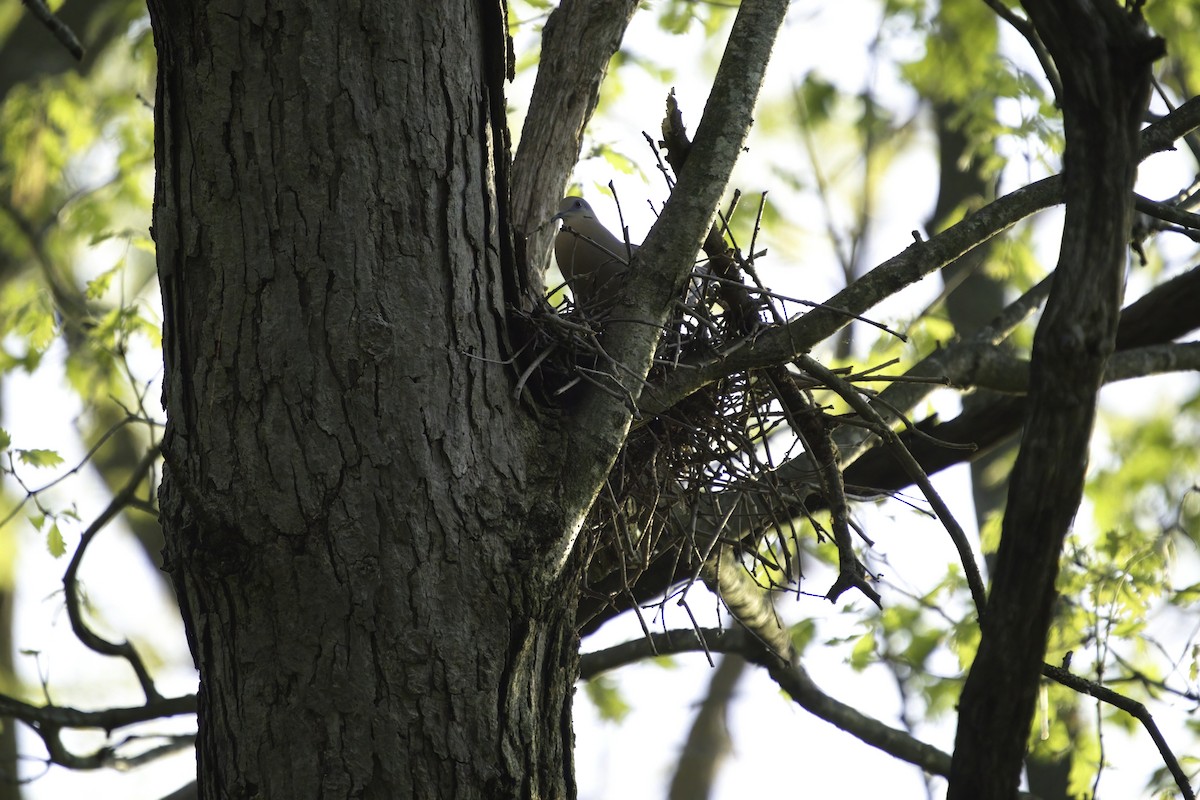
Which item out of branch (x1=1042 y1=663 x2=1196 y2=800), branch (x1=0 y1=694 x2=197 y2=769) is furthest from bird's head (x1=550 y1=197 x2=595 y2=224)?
branch (x1=1042 y1=663 x2=1196 y2=800)

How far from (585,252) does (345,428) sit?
1.65 meters

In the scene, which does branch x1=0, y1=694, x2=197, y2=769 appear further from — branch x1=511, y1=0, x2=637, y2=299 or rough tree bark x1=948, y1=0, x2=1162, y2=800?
rough tree bark x1=948, y1=0, x2=1162, y2=800

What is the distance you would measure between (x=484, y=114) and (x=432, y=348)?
18.7 inches

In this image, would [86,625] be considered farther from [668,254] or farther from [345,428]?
[668,254]

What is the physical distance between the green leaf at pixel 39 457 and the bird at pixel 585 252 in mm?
2049

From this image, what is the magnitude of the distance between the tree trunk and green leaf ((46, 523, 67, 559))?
2.55 meters

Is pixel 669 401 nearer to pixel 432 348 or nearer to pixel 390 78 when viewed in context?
pixel 432 348

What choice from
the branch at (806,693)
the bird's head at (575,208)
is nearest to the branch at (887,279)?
the bird's head at (575,208)

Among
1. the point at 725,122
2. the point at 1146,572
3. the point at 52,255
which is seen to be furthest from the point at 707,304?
the point at 52,255

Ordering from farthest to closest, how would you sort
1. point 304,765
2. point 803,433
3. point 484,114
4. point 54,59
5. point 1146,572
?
point 54,59, point 1146,572, point 803,433, point 484,114, point 304,765

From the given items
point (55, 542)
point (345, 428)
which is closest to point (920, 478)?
point (345, 428)

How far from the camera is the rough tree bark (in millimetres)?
1258

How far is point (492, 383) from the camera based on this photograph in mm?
1868

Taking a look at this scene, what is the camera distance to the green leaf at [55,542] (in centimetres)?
407
